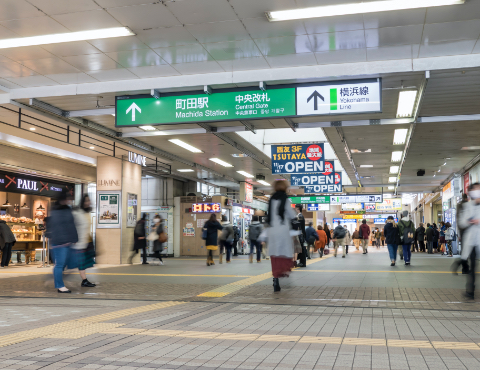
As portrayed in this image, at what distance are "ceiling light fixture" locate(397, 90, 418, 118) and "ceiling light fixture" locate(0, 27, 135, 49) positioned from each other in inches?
228

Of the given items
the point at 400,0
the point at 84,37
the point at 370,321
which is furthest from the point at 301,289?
the point at 84,37

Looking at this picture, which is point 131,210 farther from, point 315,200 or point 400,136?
point 315,200

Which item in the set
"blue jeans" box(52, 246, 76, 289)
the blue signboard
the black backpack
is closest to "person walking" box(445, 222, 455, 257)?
the black backpack

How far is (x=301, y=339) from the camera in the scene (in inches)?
171

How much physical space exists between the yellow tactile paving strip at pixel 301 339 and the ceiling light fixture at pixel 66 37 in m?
4.75

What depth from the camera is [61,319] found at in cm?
542

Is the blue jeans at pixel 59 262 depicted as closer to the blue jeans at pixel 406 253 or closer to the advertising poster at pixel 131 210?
the advertising poster at pixel 131 210

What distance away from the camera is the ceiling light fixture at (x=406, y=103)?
10281 mm

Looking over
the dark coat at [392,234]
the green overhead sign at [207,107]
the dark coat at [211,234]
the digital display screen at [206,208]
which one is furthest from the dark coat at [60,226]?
the digital display screen at [206,208]

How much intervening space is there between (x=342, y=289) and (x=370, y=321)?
3.03 meters

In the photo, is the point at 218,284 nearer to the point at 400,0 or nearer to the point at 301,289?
the point at 301,289

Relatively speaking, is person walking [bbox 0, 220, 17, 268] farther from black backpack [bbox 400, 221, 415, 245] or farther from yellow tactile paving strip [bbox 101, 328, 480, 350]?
yellow tactile paving strip [bbox 101, 328, 480, 350]

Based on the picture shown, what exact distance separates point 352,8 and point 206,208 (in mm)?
18685

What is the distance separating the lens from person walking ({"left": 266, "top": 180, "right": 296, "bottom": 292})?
7.54m
